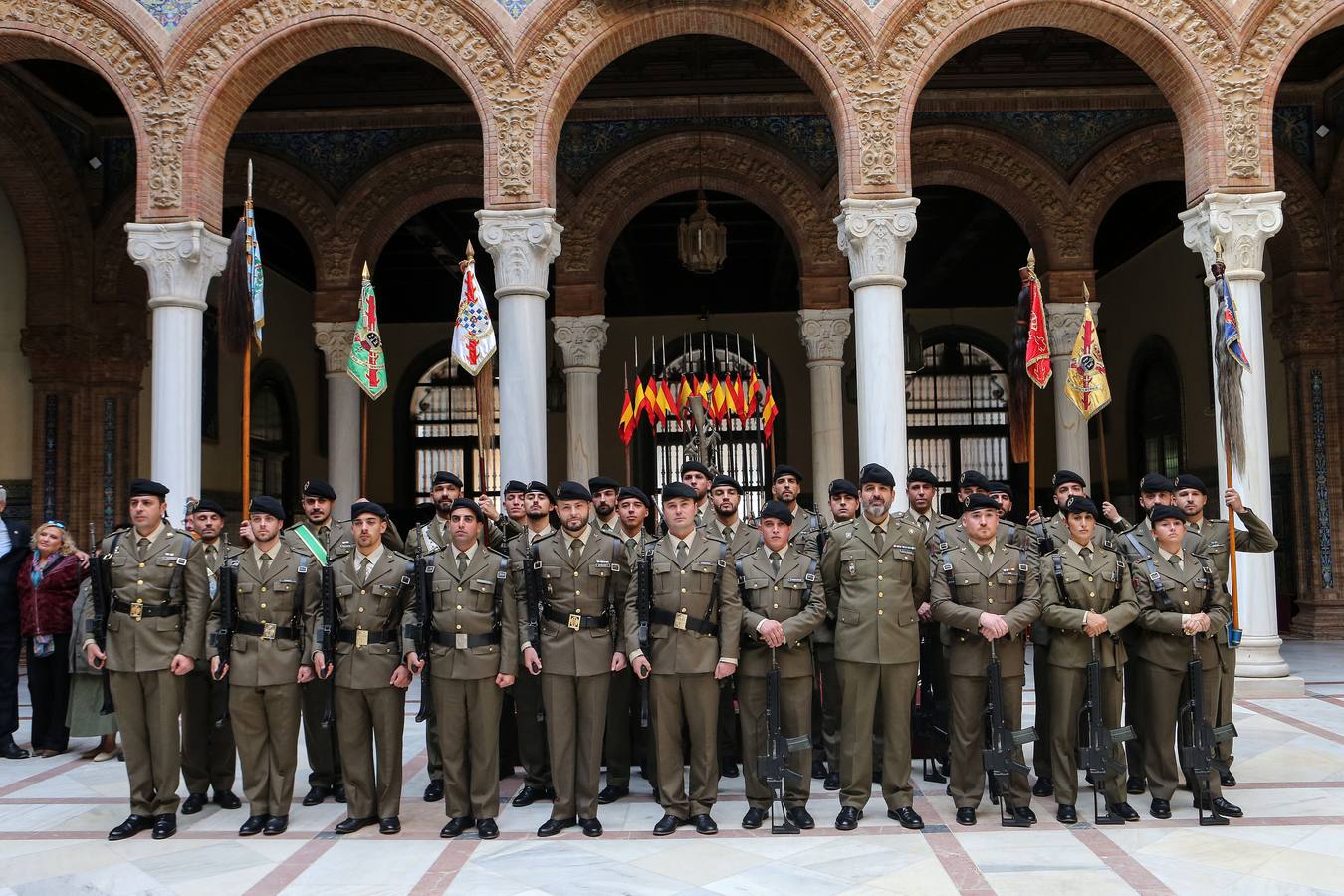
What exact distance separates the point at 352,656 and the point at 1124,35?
308 inches

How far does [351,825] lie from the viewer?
500 cm

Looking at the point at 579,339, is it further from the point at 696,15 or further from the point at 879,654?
the point at 879,654

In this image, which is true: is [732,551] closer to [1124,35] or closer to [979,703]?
[979,703]

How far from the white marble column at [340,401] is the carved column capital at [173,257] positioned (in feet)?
9.25

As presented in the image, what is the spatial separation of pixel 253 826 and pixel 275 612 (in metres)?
1.00

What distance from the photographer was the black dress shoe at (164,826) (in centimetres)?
499

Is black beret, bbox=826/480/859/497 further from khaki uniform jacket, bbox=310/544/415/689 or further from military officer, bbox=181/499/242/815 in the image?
military officer, bbox=181/499/242/815

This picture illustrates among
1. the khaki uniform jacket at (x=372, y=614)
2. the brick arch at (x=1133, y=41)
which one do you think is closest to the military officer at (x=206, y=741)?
the khaki uniform jacket at (x=372, y=614)

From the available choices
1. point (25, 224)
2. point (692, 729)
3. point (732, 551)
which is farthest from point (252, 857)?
point (25, 224)

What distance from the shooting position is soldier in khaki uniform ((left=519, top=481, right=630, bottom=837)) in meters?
5.05

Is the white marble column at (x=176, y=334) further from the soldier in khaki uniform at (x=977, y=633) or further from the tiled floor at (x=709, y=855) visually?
the soldier in khaki uniform at (x=977, y=633)

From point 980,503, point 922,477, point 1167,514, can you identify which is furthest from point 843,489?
point 1167,514

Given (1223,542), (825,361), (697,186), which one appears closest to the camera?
(1223,542)

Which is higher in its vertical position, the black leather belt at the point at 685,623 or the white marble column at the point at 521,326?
the white marble column at the point at 521,326
